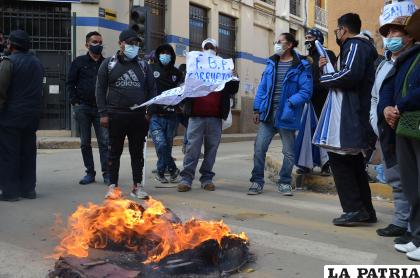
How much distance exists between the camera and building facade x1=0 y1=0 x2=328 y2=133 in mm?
15977

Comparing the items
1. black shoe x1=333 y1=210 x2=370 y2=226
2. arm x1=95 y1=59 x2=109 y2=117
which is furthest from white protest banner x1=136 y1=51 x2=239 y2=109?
black shoe x1=333 y1=210 x2=370 y2=226

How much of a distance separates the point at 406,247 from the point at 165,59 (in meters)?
4.88

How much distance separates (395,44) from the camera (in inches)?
189

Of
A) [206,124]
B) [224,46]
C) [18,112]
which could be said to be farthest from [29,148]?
[224,46]

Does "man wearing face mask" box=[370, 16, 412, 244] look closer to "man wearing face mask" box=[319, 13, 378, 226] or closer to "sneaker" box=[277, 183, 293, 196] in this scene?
"man wearing face mask" box=[319, 13, 378, 226]

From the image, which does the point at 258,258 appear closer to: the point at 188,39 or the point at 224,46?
the point at 188,39

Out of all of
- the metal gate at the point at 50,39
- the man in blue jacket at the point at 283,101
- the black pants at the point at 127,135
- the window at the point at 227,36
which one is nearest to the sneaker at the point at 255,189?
the man in blue jacket at the point at 283,101

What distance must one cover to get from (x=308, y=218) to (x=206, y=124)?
2.11m

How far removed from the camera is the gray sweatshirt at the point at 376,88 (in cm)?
505

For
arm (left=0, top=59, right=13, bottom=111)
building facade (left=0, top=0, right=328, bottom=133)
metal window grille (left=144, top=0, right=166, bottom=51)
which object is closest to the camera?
arm (left=0, top=59, right=13, bottom=111)

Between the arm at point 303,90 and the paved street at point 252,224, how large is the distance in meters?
1.26

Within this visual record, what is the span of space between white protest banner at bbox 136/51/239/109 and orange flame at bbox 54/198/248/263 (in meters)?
2.76

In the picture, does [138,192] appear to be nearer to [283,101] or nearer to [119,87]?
[119,87]

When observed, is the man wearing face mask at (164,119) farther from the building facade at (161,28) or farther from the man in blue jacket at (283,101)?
the building facade at (161,28)
